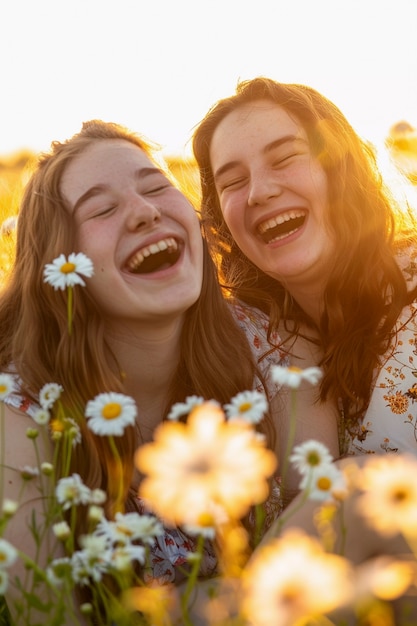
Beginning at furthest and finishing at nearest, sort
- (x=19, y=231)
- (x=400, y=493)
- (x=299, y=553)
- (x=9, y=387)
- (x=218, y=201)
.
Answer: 1. (x=218, y=201)
2. (x=19, y=231)
3. (x=9, y=387)
4. (x=400, y=493)
5. (x=299, y=553)

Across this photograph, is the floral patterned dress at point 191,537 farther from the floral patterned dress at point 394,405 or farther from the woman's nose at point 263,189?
the woman's nose at point 263,189

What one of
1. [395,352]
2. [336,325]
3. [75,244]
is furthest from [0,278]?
[395,352]

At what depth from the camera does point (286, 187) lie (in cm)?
307

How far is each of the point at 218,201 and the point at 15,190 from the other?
902 millimetres

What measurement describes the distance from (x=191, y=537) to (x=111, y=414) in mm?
1073

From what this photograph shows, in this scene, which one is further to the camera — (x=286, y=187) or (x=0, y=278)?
(x=0, y=278)

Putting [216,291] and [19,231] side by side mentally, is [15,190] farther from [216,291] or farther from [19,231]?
[216,291]

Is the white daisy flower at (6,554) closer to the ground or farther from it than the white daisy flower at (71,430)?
closer to the ground

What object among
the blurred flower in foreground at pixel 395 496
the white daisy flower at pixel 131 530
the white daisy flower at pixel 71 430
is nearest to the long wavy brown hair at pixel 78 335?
the white daisy flower at pixel 71 430

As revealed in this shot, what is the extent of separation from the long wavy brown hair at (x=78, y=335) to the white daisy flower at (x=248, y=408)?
2.89 feet

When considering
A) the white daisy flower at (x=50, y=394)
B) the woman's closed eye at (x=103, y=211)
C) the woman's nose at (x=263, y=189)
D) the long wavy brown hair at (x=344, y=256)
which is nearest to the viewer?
the white daisy flower at (x=50, y=394)

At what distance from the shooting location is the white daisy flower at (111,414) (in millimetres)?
1735

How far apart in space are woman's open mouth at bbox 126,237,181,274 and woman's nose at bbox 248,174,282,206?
0.40 meters

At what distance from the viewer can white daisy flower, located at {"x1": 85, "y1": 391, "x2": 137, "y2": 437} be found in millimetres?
1735
